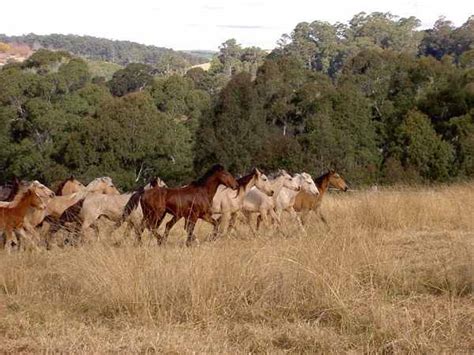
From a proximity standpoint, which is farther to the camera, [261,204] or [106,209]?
[261,204]

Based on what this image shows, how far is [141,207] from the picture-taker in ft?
35.6

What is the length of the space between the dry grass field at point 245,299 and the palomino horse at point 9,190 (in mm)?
3517

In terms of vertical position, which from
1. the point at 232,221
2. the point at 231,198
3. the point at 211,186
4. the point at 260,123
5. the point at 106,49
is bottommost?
the point at 106,49

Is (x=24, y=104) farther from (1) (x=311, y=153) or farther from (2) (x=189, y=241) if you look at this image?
(2) (x=189, y=241)

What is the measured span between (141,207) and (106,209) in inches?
26.2

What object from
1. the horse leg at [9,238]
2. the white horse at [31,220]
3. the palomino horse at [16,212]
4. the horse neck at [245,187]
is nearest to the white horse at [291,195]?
the horse neck at [245,187]

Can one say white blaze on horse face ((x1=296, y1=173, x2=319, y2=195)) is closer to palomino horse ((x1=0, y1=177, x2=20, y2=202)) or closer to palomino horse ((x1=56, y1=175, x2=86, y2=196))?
palomino horse ((x1=56, y1=175, x2=86, y2=196))

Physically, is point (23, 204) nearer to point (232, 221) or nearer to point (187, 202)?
point (187, 202)

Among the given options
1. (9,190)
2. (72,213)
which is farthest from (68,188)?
(72,213)

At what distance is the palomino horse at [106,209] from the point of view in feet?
36.0

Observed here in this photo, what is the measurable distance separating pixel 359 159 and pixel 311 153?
3015mm

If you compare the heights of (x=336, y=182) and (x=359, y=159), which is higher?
(x=336, y=182)

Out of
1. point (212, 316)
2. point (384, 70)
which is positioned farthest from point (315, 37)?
point (212, 316)

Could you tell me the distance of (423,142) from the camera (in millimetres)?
33344
